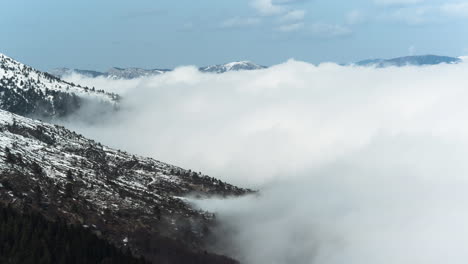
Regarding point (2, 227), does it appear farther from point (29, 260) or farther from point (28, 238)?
point (29, 260)

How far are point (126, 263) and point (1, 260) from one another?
1765 inches

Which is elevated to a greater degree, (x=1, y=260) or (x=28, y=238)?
(x=28, y=238)

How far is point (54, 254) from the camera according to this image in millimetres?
187000

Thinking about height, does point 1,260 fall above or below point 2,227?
below

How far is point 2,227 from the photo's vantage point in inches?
7761

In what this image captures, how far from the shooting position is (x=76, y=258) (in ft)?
627

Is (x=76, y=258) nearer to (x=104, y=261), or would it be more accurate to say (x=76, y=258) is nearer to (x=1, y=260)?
(x=104, y=261)

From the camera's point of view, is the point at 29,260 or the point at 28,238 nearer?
the point at 29,260

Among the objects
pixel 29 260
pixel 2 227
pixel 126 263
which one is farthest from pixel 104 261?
pixel 2 227

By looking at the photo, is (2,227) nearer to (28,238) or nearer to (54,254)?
(28,238)

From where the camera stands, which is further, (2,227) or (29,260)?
(2,227)

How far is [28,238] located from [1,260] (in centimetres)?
1950

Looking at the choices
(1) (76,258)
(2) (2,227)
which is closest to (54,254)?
(1) (76,258)

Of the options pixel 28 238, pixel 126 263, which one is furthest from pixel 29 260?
pixel 126 263
